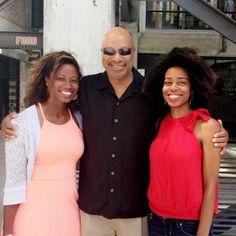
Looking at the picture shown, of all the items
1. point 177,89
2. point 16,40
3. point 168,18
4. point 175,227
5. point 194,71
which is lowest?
point 175,227

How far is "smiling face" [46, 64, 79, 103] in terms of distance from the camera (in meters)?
2.84

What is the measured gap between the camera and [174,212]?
257 cm

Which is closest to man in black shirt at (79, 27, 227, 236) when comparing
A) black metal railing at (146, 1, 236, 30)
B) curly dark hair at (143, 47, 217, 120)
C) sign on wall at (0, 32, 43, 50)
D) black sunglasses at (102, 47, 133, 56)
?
black sunglasses at (102, 47, 133, 56)

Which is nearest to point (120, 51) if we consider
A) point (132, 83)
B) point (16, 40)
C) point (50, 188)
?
point (132, 83)

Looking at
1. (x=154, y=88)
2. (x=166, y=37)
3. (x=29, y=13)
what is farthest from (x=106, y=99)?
(x=29, y=13)

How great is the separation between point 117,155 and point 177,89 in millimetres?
590

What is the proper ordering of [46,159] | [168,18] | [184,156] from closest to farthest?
[184,156]
[46,159]
[168,18]

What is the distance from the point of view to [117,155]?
2.89m

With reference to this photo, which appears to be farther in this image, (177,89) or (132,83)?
(132,83)

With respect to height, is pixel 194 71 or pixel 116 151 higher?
pixel 194 71

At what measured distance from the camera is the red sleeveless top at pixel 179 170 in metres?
2.48

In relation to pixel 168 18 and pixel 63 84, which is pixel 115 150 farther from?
pixel 168 18

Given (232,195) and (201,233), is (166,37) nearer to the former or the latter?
(232,195)

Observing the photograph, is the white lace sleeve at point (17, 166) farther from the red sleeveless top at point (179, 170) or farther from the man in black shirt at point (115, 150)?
the red sleeveless top at point (179, 170)
